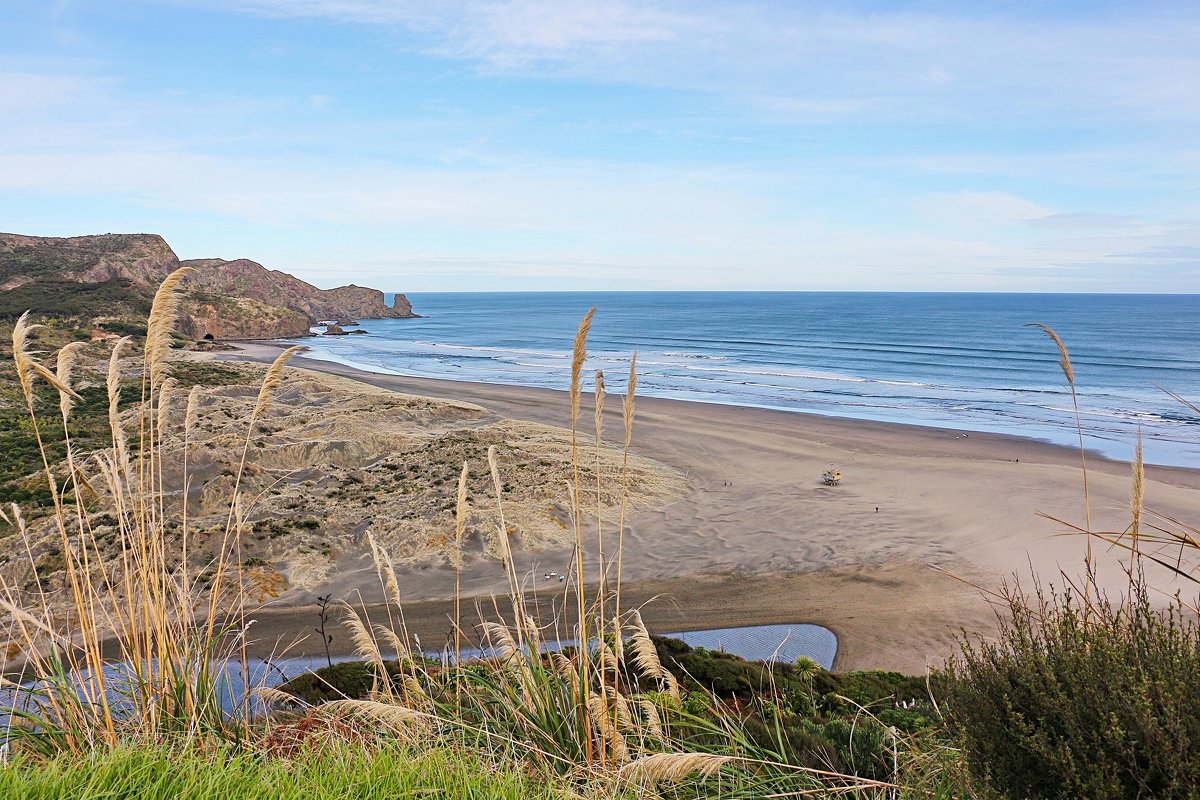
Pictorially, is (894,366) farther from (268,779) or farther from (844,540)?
(268,779)

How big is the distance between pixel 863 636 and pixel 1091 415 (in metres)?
28.0

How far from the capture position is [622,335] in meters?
85.1

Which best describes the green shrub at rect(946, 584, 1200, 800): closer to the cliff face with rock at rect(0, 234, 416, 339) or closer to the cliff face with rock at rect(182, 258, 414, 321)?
the cliff face with rock at rect(0, 234, 416, 339)

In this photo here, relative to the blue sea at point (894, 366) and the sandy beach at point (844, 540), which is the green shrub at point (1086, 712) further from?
the blue sea at point (894, 366)

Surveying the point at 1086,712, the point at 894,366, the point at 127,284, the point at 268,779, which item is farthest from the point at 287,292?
the point at 1086,712

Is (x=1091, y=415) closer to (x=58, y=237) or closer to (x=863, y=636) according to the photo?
(x=863, y=636)

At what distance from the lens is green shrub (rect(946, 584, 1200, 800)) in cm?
264

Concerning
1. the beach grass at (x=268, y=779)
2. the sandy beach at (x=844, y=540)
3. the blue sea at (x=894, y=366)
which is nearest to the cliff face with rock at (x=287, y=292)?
the blue sea at (x=894, y=366)

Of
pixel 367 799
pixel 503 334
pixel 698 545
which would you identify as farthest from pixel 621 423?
pixel 503 334

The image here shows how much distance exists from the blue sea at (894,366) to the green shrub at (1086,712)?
9250 millimetres

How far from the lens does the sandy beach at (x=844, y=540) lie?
12805mm

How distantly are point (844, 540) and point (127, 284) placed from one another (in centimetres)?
6151

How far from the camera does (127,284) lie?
5991 centimetres

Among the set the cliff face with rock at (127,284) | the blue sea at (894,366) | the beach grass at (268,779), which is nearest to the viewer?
the beach grass at (268,779)
